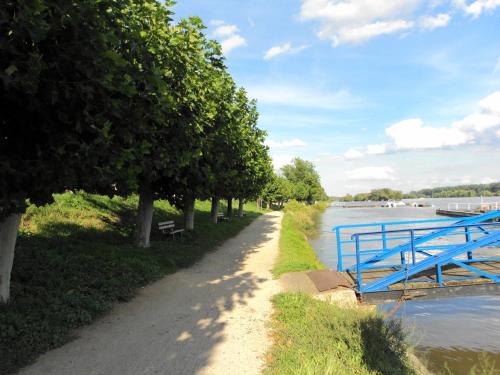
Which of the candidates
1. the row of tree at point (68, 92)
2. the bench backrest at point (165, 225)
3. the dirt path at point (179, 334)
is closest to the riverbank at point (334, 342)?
the dirt path at point (179, 334)

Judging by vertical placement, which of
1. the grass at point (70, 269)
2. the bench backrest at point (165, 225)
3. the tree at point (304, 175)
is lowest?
the grass at point (70, 269)

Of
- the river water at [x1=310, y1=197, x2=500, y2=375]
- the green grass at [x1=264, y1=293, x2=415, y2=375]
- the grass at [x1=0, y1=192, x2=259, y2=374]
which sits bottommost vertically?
the river water at [x1=310, y1=197, x2=500, y2=375]

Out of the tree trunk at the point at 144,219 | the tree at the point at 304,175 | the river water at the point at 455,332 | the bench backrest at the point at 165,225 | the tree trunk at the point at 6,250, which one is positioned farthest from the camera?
the tree at the point at 304,175

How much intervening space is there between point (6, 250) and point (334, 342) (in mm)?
5512

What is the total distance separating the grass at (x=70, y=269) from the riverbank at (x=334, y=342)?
3252 millimetres

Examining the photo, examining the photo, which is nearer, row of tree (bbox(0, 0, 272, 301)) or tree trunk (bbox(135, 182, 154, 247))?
row of tree (bbox(0, 0, 272, 301))

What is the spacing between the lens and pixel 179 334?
6105 mm

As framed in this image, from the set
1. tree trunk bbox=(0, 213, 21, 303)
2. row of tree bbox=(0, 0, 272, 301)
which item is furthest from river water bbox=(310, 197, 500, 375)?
tree trunk bbox=(0, 213, 21, 303)

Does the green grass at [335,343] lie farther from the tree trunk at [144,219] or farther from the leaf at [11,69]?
the tree trunk at [144,219]

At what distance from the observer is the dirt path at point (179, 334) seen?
499 centimetres

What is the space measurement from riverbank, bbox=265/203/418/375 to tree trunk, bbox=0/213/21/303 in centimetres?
445

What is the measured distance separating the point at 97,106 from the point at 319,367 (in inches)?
177

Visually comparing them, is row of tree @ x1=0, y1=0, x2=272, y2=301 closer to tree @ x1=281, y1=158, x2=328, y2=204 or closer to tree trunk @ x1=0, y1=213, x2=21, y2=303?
tree trunk @ x1=0, y1=213, x2=21, y2=303

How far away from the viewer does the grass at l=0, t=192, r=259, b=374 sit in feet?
17.9
